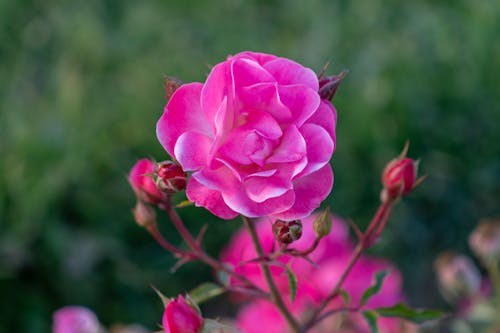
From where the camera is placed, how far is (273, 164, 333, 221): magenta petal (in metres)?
0.49

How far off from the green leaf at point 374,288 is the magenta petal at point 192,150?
0.71 ft

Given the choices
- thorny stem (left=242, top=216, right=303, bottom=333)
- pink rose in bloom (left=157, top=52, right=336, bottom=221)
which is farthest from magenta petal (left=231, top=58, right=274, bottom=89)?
thorny stem (left=242, top=216, right=303, bottom=333)

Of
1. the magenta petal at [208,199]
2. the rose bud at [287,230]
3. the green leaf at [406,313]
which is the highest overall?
the magenta petal at [208,199]

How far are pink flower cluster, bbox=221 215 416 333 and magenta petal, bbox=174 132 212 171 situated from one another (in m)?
0.31

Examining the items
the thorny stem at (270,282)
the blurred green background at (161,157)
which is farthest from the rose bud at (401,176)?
the blurred green background at (161,157)

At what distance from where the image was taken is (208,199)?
1.60ft

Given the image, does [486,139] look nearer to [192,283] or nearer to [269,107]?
[192,283]

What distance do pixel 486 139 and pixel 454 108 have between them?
0.39 ft

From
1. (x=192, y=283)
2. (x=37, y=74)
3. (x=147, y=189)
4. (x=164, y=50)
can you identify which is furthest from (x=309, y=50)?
(x=147, y=189)

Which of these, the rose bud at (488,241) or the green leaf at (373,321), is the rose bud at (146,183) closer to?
the green leaf at (373,321)

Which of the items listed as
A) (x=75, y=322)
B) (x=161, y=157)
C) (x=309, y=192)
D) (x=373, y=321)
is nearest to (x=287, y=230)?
(x=309, y=192)

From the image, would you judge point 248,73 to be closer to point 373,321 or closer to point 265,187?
point 265,187

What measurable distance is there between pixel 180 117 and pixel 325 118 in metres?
0.10

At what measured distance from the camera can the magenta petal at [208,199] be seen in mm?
485
